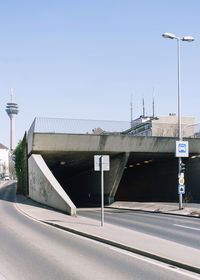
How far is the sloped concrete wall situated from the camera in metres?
29.1

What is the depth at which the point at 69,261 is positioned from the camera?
11617 mm

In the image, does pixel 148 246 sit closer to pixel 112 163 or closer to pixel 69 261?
pixel 69 261

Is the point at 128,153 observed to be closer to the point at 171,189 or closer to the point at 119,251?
the point at 171,189

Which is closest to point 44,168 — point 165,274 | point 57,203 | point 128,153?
point 57,203

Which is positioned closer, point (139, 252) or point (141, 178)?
point (139, 252)

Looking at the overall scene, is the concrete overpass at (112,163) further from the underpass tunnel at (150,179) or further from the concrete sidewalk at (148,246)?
the concrete sidewalk at (148,246)

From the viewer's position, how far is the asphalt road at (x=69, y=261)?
9.80 meters

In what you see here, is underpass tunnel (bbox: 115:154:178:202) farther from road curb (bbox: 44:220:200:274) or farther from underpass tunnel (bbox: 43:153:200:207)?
road curb (bbox: 44:220:200:274)

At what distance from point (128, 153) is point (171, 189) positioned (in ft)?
20.8

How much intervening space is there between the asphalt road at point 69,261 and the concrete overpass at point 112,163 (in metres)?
12.1

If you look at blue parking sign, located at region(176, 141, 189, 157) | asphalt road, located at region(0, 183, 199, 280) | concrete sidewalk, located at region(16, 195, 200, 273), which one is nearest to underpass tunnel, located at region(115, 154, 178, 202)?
blue parking sign, located at region(176, 141, 189, 157)

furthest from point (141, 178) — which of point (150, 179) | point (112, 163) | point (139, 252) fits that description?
point (139, 252)

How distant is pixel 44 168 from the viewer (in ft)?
118

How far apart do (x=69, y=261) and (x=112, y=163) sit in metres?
32.5
